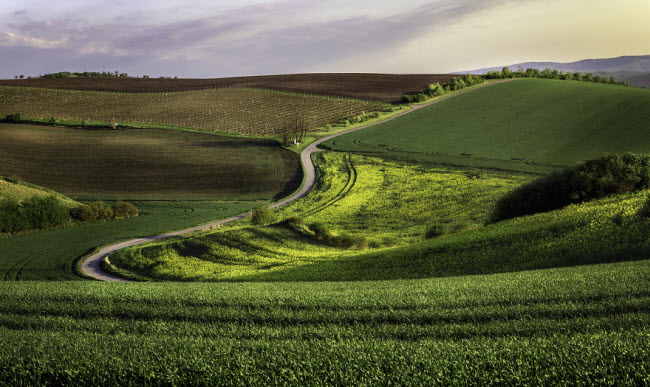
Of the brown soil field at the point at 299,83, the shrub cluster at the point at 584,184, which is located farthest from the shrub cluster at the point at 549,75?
the shrub cluster at the point at 584,184

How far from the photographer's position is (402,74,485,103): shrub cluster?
105m

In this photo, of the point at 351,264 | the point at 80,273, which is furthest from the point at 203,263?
the point at 351,264

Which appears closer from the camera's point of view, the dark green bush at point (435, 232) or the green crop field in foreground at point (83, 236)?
the green crop field in foreground at point (83, 236)

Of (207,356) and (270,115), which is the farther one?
(270,115)

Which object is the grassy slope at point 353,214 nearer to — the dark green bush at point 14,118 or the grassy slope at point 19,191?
the grassy slope at point 19,191

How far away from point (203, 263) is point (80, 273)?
8.22m

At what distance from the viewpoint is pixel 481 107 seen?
3590 inches

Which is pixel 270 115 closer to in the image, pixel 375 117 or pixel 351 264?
pixel 375 117

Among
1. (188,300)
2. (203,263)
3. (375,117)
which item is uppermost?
(375,117)

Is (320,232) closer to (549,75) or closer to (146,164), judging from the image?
(146,164)

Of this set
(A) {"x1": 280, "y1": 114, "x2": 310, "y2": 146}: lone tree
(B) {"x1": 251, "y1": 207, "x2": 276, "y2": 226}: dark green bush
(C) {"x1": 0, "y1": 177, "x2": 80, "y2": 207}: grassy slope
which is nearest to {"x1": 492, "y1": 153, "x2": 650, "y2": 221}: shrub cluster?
(B) {"x1": 251, "y1": 207, "x2": 276, "y2": 226}: dark green bush

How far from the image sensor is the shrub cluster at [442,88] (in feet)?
346

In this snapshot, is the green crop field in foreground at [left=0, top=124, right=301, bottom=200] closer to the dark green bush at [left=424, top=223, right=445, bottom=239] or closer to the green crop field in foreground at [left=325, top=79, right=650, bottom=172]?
the green crop field in foreground at [left=325, top=79, right=650, bottom=172]

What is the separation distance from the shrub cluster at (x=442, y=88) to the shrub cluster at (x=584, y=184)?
77.9 meters
